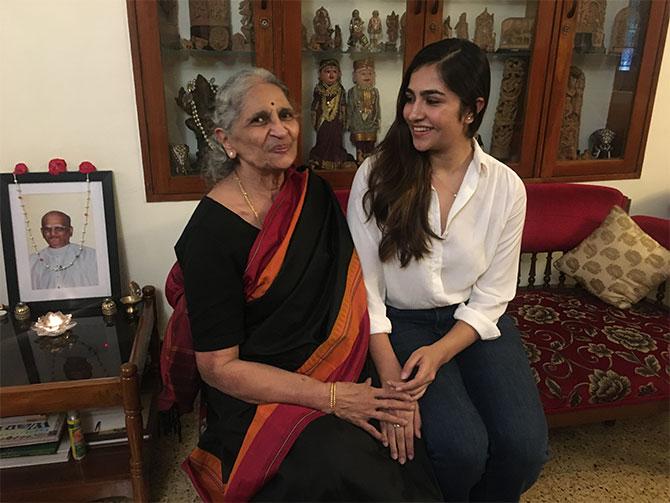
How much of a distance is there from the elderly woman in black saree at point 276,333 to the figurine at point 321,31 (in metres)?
0.66

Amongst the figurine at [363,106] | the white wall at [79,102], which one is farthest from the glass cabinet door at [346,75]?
the white wall at [79,102]

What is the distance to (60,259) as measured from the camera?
180cm

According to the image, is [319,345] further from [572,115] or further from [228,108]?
[572,115]

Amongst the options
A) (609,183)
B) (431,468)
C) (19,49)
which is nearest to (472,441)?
(431,468)

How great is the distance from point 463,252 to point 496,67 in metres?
1.10

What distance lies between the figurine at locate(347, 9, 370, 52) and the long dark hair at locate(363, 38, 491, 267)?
2.20ft

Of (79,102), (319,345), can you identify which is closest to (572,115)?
(319,345)

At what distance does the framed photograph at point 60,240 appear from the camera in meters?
1.74

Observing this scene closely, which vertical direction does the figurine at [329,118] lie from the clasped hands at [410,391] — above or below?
above

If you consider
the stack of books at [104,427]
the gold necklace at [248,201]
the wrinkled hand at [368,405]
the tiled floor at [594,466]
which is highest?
the gold necklace at [248,201]

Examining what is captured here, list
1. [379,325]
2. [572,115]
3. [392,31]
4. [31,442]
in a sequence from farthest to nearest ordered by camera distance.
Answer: [572,115], [392,31], [31,442], [379,325]

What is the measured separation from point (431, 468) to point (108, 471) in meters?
0.95

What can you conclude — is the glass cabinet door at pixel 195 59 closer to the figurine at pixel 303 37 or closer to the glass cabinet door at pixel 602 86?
the figurine at pixel 303 37

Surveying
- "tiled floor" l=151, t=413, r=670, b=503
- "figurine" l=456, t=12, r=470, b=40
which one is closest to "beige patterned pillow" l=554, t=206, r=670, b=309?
"tiled floor" l=151, t=413, r=670, b=503
